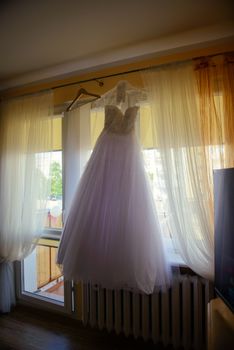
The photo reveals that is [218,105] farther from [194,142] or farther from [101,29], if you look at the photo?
[101,29]

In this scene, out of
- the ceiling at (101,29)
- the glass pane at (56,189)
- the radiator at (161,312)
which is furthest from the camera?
the glass pane at (56,189)

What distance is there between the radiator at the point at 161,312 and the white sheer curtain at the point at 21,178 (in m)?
0.80

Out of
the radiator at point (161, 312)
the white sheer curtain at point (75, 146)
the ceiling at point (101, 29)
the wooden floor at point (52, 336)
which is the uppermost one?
the ceiling at point (101, 29)

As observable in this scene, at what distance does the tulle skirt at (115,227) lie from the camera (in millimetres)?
1363

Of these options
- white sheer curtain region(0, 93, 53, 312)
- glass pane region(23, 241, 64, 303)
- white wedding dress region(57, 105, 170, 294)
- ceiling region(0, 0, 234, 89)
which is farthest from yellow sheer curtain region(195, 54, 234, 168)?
glass pane region(23, 241, 64, 303)

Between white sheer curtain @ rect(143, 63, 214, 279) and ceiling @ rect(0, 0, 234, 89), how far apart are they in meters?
0.24

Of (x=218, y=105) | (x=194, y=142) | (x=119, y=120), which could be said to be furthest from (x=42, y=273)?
(x=218, y=105)

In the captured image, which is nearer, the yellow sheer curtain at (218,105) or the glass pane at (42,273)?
the yellow sheer curtain at (218,105)

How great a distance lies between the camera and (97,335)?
195cm

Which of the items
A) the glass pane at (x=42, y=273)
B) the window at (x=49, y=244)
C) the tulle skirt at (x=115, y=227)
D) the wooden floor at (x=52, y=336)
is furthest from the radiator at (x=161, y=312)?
the glass pane at (x=42, y=273)

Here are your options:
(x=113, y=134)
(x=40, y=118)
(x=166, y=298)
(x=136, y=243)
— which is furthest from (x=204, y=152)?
(x=40, y=118)

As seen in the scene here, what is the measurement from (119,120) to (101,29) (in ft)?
2.01

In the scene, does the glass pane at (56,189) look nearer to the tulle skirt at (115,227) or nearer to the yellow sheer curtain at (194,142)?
the tulle skirt at (115,227)

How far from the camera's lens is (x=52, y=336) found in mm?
1944
